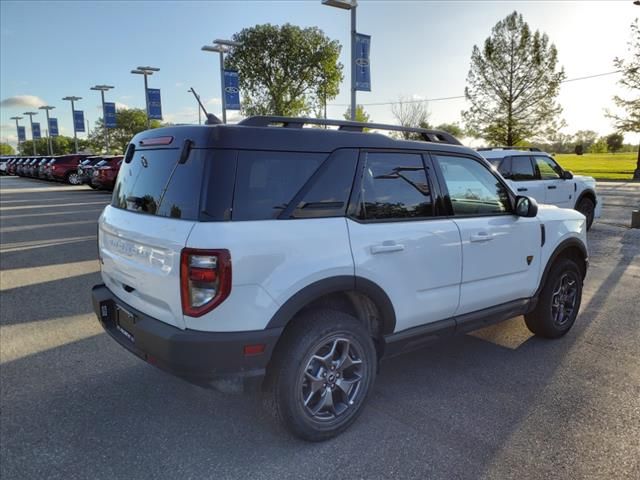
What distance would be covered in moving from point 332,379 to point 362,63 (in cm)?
1171

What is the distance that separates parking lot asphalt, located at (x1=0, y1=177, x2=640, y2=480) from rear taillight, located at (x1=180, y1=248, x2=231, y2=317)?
0.94 metres

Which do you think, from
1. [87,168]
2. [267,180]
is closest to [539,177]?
[267,180]

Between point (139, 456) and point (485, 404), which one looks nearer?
point (139, 456)

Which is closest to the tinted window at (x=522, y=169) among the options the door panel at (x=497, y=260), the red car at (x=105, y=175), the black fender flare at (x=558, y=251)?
the black fender flare at (x=558, y=251)

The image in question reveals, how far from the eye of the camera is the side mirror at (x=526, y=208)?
11.9 feet

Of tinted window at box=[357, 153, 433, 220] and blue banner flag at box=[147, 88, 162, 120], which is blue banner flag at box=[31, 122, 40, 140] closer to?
blue banner flag at box=[147, 88, 162, 120]

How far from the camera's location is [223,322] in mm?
2352

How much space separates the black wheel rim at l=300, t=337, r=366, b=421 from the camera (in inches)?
107

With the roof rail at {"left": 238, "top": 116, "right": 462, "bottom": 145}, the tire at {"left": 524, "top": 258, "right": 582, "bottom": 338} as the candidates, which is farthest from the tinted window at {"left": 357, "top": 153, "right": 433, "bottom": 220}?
the tire at {"left": 524, "top": 258, "right": 582, "bottom": 338}

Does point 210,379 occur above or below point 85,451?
above

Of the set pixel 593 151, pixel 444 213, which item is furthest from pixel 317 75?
pixel 593 151

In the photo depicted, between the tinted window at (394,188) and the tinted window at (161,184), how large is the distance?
994mm

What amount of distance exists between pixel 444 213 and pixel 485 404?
133 centimetres

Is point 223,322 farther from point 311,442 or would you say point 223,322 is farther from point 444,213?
point 444,213
